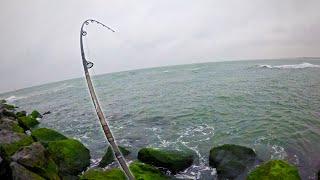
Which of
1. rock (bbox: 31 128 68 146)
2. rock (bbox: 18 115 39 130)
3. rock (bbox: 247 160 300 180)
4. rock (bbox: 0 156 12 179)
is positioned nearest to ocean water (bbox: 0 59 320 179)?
rock (bbox: 18 115 39 130)

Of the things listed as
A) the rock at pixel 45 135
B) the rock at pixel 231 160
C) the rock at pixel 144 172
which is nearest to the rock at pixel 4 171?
the rock at pixel 144 172

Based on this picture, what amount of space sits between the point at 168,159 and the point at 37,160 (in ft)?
19.5

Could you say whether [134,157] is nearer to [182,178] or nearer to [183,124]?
[182,178]

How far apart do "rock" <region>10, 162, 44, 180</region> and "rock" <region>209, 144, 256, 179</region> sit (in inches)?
314

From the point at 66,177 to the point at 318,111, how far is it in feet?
63.9

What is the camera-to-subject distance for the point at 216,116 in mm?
25625

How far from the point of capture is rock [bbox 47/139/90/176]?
48.8 ft

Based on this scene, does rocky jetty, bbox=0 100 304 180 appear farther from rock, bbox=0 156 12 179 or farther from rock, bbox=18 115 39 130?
rock, bbox=18 115 39 130

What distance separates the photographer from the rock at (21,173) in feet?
33.6

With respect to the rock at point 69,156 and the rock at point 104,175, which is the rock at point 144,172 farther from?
the rock at point 69,156

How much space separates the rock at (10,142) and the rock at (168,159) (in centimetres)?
579

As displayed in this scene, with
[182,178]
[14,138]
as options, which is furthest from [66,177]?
[182,178]

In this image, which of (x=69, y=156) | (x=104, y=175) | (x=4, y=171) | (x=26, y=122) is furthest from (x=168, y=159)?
(x=26, y=122)

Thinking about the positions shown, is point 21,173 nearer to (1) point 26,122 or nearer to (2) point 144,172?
(2) point 144,172
